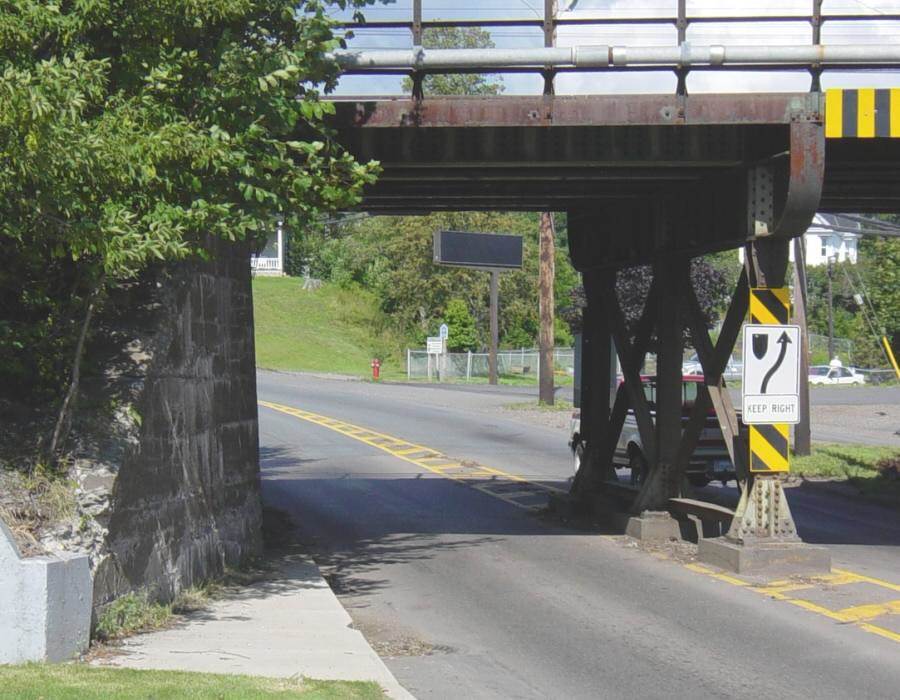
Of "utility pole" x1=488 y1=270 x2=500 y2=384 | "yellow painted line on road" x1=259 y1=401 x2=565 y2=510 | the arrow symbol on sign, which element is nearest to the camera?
the arrow symbol on sign

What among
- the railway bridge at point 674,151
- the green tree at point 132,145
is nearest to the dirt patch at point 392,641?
the green tree at point 132,145

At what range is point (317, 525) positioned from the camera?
1638cm

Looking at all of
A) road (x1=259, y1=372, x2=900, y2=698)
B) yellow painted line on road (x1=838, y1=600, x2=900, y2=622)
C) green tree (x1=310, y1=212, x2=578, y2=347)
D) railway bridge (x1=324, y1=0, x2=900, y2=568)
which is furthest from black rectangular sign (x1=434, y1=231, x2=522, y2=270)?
yellow painted line on road (x1=838, y1=600, x2=900, y2=622)

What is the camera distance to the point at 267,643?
27.7ft

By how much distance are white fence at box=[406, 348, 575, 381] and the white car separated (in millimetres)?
14210

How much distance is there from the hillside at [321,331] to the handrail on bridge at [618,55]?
5193 centimetres

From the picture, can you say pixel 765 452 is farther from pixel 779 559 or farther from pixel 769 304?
pixel 769 304

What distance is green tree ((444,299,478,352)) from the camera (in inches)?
2675

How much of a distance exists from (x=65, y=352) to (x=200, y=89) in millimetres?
2234

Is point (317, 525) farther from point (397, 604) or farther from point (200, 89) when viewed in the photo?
point (200, 89)

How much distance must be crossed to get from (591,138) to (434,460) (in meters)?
13.8

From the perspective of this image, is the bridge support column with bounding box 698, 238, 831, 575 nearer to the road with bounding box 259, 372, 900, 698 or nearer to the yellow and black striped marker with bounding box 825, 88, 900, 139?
the road with bounding box 259, 372, 900, 698

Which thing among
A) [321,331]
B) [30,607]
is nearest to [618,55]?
[30,607]

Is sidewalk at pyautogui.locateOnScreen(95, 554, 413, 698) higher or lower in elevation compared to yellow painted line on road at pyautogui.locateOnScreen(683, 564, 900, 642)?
higher
